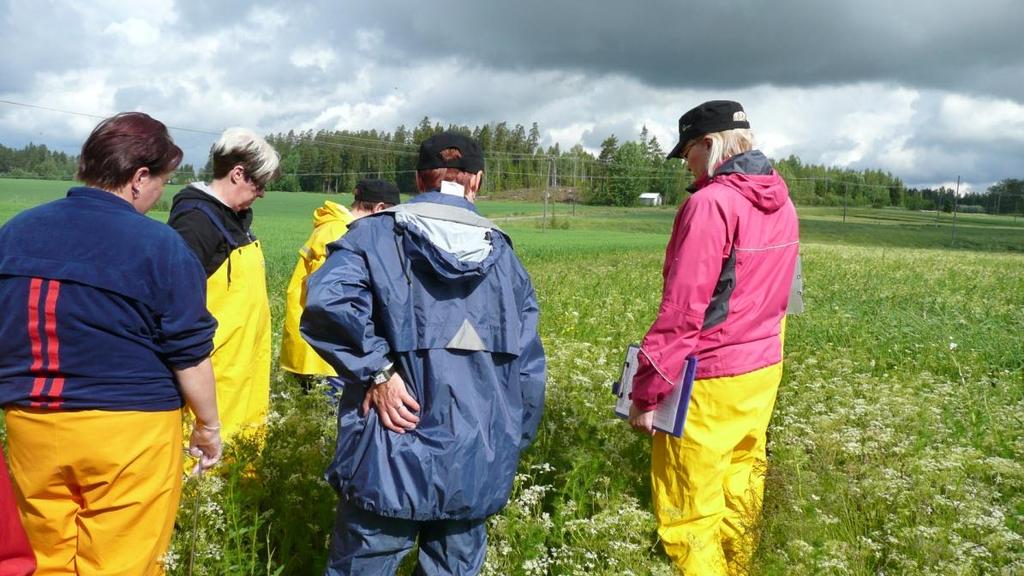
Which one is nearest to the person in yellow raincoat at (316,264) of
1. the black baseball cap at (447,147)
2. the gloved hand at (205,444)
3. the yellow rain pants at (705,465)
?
the gloved hand at (205,444)

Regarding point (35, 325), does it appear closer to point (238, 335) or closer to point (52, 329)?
point (52, 329)

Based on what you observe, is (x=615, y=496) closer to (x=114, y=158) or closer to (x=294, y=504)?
(x=294, y=504)

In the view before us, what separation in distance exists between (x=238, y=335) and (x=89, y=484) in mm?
1449

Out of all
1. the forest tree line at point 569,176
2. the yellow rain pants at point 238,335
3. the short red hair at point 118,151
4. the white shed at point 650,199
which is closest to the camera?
the short red hair at point 118,151

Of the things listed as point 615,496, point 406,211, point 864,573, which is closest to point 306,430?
point 615,496

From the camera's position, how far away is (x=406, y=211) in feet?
8.27

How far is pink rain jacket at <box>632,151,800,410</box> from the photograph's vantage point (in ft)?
9.91

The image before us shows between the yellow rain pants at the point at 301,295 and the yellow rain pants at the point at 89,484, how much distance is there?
8.38ft

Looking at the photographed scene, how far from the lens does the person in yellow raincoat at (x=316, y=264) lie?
5211 millimetres

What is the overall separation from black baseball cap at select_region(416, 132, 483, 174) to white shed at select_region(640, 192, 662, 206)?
9817 centimetres

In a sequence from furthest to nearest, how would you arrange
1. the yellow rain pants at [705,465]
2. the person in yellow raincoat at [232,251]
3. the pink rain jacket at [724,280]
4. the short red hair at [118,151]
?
the person in yellow raincoat at [232,251]
the yellow rain pants at [705,465]
the pink rain jacket at [724,280]
the short red hair at [118,151]

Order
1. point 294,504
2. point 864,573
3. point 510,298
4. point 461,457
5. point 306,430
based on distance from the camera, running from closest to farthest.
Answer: point 461,457 → point 510,298 → point 864,573 → point 294,504 → point 306,430

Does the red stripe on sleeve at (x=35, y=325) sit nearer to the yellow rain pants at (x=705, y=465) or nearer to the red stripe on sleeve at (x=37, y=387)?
the red stripe on sleeve at (x=37, y=387)

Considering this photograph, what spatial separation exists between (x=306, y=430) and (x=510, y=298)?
5.79 feet
